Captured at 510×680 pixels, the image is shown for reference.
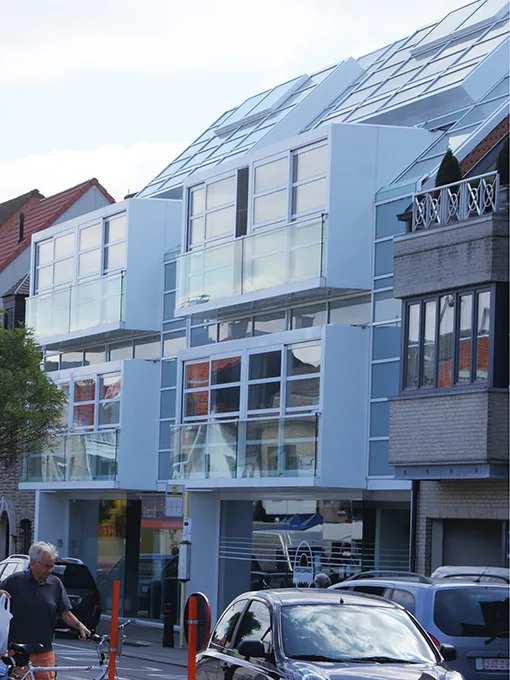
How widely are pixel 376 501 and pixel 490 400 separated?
6244 mm

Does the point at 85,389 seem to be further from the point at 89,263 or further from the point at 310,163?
the point at 310,163

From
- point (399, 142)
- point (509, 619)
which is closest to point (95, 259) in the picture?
point (399, 142)

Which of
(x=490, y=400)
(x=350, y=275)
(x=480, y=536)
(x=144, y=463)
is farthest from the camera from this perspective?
(x=144, y=463)

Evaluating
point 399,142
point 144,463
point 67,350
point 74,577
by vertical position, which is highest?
point 399,142

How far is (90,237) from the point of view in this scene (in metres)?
38.3

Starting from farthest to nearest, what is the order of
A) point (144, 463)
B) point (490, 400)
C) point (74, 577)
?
point (144, 463) → point (74, 577) → point (490, 400)

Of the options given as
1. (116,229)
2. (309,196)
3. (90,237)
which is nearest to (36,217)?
(90,237)

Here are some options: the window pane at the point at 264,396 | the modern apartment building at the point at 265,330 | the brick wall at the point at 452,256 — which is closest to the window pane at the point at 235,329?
the modern apartment building at the point at 265,330

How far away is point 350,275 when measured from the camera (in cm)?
2809

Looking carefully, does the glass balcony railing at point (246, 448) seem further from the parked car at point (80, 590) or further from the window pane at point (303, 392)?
the parked car at point (80, 590)

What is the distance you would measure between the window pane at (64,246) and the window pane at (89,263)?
26.9 inches

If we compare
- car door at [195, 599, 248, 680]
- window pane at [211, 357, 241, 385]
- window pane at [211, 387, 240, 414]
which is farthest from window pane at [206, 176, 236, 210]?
car door at [195, 599, 248, 680]

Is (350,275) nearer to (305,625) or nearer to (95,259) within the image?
(95,259)

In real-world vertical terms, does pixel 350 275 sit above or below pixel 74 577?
above
